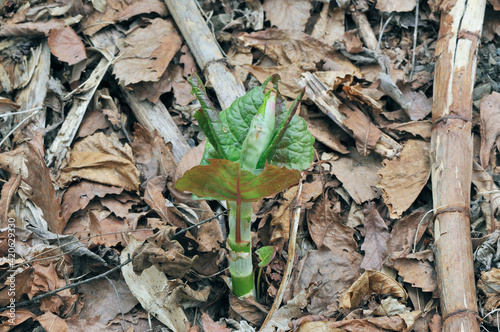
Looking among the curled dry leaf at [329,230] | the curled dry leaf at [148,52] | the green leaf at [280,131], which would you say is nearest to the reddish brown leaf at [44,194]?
the curled dry leaf at [148,52]

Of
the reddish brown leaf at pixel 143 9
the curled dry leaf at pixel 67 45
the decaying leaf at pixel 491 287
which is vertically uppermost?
the reddish brown leaf at pixel 143 9

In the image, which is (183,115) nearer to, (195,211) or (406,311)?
(195,211)

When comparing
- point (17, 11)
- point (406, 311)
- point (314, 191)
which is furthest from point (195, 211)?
point (17, 11)

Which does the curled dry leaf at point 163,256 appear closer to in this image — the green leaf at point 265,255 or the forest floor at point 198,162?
the forest floor at point 198,162

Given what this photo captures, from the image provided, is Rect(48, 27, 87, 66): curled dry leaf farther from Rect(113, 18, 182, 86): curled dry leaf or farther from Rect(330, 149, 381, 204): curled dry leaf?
Rect(330, 149, 381, 204): curled dry leaf

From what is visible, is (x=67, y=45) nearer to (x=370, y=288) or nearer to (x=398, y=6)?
(x=398, y=6)

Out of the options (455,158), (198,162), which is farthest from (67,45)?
(455,158)

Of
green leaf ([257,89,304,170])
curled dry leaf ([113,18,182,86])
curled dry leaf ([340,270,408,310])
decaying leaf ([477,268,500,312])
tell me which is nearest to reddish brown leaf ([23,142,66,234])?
curled dry leaf ([113,18,182,86])
